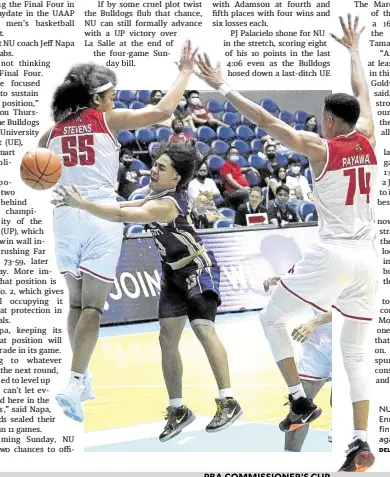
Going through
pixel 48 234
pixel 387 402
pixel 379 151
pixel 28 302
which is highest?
pixel 379 151

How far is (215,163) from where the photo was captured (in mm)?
11297

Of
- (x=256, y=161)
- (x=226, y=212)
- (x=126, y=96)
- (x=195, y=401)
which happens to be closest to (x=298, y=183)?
(x=256, y=161)

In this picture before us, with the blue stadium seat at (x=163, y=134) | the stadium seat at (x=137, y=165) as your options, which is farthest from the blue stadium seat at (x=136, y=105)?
the blue stadium seat at (x=163, y=134)

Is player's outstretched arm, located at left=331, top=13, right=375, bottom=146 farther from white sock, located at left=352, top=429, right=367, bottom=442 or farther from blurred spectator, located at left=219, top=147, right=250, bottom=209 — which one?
blurred spectator, located at left=219, top=147, right=250, bottom=209

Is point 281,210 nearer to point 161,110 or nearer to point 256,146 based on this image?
point 256,146

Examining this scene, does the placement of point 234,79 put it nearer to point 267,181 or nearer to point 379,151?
point 379,151

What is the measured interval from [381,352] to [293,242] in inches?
110

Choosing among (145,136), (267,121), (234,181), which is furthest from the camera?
(234,181)

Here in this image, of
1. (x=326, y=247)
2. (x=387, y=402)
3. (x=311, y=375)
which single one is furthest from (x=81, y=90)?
(x=387, y=402)

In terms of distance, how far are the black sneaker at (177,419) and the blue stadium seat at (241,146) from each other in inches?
178

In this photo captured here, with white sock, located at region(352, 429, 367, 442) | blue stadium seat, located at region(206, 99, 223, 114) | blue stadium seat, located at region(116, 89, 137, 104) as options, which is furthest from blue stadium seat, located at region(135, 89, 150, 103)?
white sock, located at region(352, 429, 367, 442)

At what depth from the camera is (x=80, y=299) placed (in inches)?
303

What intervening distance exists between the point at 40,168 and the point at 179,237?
119 centimetres

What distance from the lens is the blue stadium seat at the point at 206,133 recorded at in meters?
11.3
